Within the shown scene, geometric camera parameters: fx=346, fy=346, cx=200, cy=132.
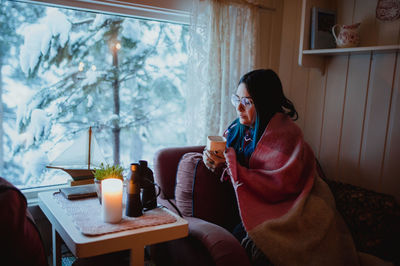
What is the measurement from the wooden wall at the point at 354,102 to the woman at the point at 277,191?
0.61 meters

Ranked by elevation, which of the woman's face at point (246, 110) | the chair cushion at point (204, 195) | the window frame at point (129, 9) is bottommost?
the chair cushion at point (204, 195)

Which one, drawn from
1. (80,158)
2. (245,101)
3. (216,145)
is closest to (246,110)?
(245,101)

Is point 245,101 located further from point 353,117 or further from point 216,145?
point 353,117

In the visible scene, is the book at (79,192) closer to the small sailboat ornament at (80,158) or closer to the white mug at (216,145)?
the small sailboat ornament at (80,158)

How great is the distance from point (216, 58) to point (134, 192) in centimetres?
114

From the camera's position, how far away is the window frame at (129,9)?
1.95 meters

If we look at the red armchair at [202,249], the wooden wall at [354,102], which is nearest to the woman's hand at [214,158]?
the red armchair at [202,249]

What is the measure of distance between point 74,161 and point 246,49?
4.38 feet

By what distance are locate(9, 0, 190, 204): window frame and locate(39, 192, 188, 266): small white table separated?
19.7 inches

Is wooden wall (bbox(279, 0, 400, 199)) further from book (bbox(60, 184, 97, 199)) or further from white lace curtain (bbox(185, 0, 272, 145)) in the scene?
book (bbox(60, 184, 97, 199))

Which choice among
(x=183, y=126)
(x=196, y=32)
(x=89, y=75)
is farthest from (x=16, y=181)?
(x=196, y=32)

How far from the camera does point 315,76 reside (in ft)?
8.10

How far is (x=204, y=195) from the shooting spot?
171cm

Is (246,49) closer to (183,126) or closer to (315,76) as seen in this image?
(315,76)
